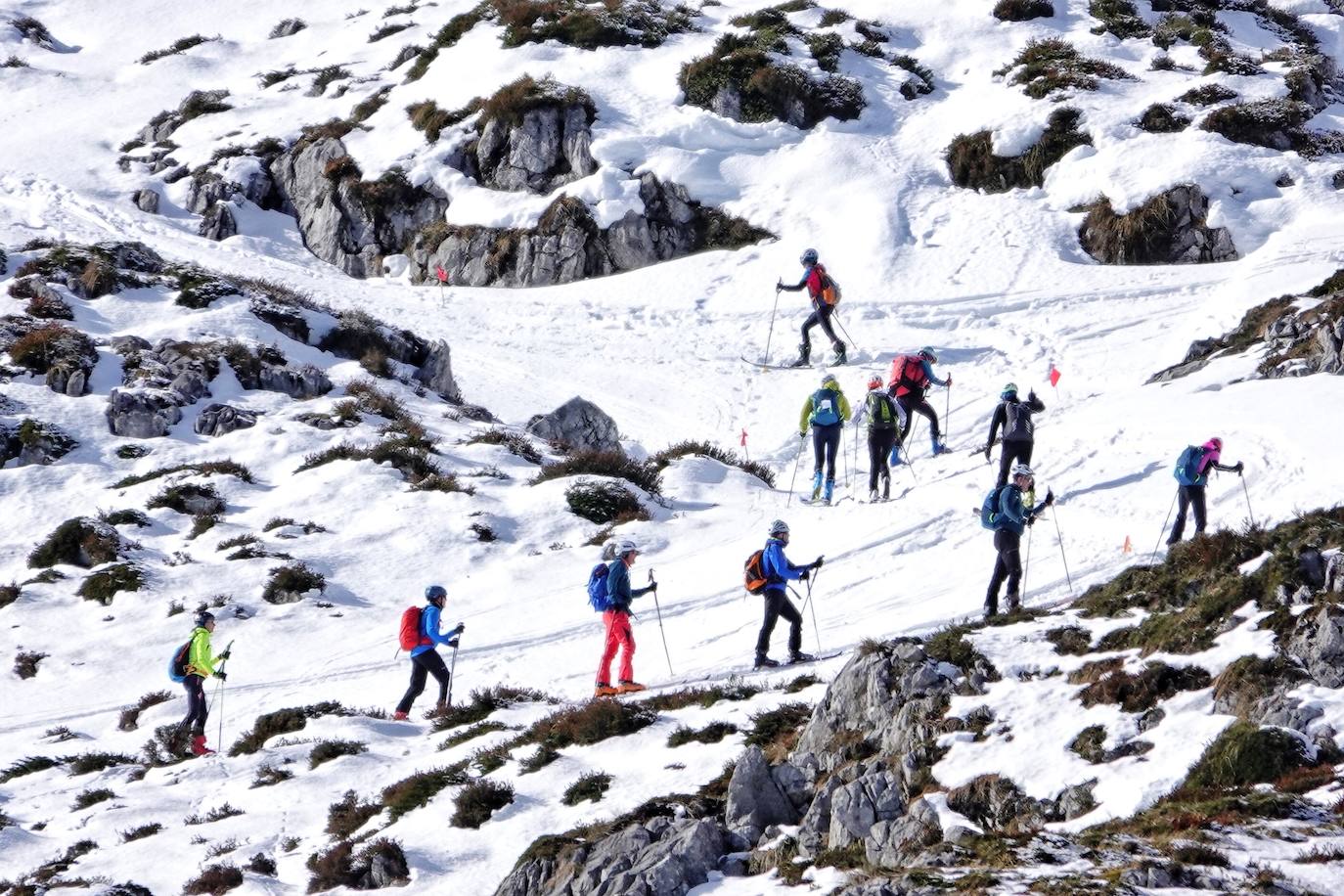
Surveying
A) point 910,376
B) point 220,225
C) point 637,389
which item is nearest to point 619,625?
point 910,376

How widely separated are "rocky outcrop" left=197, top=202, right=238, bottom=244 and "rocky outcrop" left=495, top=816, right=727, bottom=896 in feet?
110

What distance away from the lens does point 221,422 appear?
2448 centimetres

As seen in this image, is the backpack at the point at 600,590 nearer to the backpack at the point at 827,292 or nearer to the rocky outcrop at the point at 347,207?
the backpack at the point at 827,292

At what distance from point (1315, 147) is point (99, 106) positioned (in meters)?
40.6

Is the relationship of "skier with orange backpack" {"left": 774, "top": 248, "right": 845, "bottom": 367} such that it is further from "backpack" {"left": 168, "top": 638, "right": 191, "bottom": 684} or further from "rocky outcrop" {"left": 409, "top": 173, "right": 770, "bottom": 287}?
"backpack" {"left": 168, "top": 638, "right": 191, "bottom": 684}

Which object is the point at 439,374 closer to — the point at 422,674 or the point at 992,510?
the point at 422,674

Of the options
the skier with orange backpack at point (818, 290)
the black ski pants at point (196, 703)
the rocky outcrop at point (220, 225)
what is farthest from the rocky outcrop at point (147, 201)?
the black ski pants at point (196, 703)

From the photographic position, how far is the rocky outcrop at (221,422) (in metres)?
24.5

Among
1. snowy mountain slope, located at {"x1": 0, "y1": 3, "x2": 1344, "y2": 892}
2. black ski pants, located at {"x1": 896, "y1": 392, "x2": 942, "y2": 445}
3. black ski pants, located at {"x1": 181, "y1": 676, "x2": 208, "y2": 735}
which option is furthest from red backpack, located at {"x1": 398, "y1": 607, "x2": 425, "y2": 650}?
black ski pants, located at {"x1": 896, "y1": 392, "x2": 942, "y2": 445}

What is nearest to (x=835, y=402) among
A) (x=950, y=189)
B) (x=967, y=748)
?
(x=967, y=748)

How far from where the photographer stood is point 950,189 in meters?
32.9

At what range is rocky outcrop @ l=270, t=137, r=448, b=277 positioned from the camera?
37.6m

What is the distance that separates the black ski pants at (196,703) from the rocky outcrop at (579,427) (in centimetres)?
1190

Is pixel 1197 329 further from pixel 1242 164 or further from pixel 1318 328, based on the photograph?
pixel 1242 164
